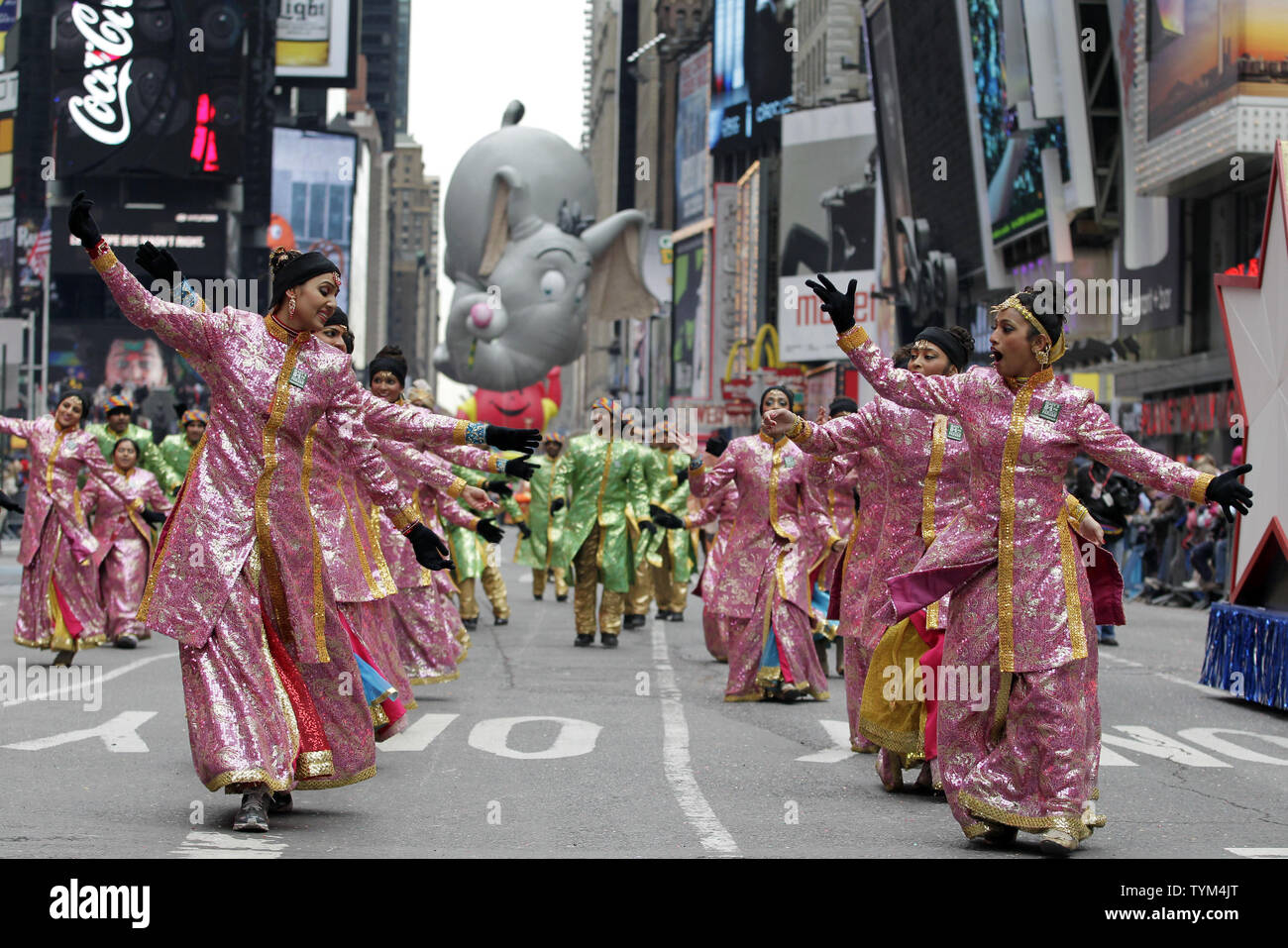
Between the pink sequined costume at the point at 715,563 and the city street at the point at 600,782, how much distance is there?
60 centimetres

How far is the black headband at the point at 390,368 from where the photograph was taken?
421 inches

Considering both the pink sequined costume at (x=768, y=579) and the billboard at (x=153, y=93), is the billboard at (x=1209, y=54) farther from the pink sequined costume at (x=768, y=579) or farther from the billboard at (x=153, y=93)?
the billboard at (x=153, y=93)

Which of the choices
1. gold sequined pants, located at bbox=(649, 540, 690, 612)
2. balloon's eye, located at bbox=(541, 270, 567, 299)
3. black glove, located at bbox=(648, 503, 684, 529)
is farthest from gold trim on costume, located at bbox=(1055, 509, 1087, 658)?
balloon's eye, located at bbox=(541, 270, 567, 299)

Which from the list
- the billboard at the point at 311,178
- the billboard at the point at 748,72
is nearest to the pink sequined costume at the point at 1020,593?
the billboard at the point at 748,72

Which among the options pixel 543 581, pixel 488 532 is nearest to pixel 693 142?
pixel 543 581

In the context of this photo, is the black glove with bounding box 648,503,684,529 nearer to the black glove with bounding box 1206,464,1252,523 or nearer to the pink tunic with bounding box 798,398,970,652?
the pink tunic with bounding box 798,398,970,652

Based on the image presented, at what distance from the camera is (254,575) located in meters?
7.02

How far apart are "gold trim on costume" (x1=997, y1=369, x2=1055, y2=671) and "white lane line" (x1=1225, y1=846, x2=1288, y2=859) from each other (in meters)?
1.05

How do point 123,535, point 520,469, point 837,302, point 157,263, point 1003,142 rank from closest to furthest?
point 837,302
point 157,263
point 520,469
point 123,535
point 1003,142

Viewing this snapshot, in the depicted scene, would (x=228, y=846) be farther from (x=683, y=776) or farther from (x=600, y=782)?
(x=683, y=776)

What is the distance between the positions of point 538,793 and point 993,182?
102 feet

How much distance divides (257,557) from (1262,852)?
3.62 metres
